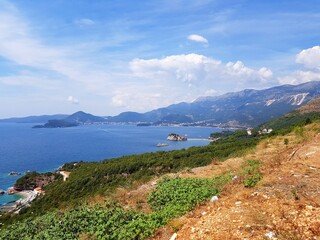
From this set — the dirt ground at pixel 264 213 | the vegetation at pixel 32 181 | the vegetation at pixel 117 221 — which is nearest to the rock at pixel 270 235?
the dirt ground at pixel 264 213

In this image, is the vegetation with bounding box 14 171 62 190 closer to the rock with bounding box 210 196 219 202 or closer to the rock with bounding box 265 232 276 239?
the rock with bounding box 210 196 219 202

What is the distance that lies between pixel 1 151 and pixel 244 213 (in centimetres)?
21458

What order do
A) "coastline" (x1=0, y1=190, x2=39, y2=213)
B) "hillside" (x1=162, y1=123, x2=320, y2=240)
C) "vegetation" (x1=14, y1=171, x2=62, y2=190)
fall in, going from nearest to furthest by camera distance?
"hillside" (x1=162, y1=123, x2=320, y2=240), "coastline" (x1=0, y1=190, x2=39, y2=213), "vegetation" (x1=14, y1=171, x2=62, y2=190)

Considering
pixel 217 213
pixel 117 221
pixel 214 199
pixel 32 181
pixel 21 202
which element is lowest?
pixel 21 202

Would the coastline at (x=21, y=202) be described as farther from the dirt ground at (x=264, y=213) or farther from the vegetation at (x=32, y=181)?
the dirt ground at (x=264, y=213)

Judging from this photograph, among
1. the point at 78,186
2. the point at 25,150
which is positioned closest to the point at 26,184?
the point at 78,186

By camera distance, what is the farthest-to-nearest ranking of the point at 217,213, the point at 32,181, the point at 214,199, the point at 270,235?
1. the point at 32,181
2. the point at 214,199
3. the point at 217,213
4. the point at 270,235

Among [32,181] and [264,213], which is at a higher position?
[264,213]

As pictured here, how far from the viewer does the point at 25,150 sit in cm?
19862

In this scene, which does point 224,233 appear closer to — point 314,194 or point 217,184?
point 314,194

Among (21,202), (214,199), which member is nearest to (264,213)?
(214,199)

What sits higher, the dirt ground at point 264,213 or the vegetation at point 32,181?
the dirt ground at point 264,213

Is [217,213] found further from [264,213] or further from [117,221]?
[117,221]

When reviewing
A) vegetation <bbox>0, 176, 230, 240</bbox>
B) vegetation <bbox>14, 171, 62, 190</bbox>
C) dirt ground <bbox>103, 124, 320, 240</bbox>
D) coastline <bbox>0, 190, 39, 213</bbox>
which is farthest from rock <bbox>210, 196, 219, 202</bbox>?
vegetation <bbox>14, 171, 62, 190</bbox>
